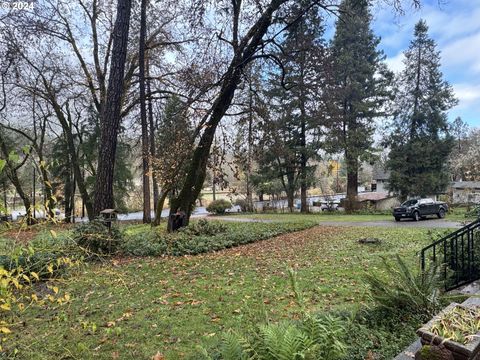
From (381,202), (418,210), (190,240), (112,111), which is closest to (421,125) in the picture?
(381,202)

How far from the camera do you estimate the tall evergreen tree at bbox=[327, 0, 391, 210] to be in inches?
887

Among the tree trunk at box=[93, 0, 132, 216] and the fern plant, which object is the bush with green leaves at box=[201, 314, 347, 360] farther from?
the tree trunk at box=[93, 0, 132, 216]

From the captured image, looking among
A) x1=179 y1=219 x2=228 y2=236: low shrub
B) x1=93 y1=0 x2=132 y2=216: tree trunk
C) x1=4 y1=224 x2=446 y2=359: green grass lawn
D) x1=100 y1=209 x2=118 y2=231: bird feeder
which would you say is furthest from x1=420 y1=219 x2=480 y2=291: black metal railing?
x1=93 y1=0 x2=132 y2=216: tree trunk

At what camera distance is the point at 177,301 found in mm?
4414

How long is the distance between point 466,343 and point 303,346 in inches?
42.7

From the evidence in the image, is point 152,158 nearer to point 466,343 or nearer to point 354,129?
point 466,343

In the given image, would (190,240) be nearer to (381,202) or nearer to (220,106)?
(220,106)

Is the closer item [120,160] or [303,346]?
[303,346]

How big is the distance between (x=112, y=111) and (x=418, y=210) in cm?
1730

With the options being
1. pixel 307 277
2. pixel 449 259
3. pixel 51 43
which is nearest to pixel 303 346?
pixel 449 259

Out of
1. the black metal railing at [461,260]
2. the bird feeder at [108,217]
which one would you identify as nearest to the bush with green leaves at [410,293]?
the black metal railing at [461,260]

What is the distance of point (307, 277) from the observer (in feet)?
18.2

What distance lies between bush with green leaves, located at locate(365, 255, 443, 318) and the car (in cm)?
1653

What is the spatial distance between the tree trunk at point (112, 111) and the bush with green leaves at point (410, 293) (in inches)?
270
